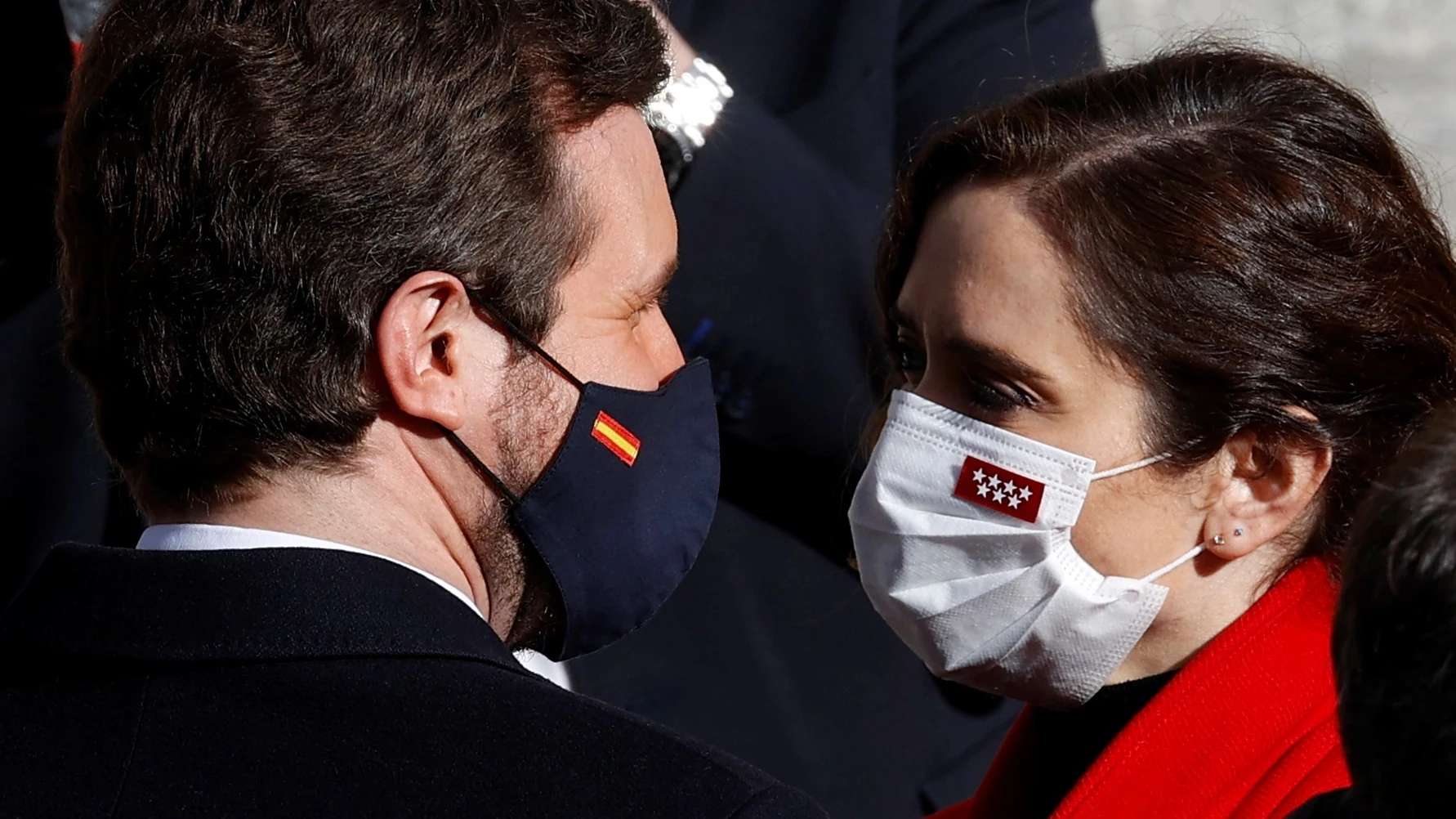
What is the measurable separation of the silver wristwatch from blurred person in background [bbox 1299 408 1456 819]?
196cm

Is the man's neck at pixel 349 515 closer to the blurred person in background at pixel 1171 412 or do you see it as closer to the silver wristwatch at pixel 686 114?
the blurred person in background at pixel 1171 412

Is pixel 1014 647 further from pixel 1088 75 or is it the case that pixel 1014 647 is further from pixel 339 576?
pixel 339 576

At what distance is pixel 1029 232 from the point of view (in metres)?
2.22

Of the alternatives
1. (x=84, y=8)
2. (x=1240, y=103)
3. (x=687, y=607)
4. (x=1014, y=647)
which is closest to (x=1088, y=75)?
(x=1240, y=103)

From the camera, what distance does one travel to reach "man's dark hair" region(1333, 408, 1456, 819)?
1.03m

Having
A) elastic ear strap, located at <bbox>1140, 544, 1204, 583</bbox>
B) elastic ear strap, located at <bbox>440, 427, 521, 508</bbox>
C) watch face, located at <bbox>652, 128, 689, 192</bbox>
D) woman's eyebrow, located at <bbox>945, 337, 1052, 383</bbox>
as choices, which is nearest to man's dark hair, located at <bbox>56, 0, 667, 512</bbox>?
elastic ear strap, located at <bbox>440, 427, 521, 508</bbox>

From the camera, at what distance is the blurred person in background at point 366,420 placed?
1.43 meters

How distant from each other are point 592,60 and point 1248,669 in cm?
115

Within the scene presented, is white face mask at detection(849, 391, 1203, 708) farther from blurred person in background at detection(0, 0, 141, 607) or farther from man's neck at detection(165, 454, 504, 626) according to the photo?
blurred person in background at detection(0, 0, 141, 607)

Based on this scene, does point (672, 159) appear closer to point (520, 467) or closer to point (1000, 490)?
point (1000, 490)

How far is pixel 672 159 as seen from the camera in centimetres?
295

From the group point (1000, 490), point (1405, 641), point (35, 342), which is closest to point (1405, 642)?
point (1405, 641)

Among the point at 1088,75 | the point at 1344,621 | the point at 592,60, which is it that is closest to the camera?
the point at 1344,621

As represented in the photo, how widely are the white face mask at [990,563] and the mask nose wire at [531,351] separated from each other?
0.64 metres
